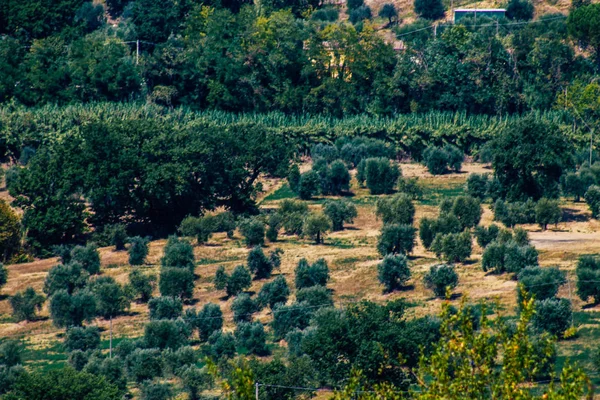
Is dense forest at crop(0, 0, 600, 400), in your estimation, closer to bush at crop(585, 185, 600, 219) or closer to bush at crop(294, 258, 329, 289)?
bush at crop(294, 258, 329, 289)

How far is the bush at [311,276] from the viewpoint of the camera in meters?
77.5

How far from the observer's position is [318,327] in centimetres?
6388

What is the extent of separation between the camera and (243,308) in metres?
72.9

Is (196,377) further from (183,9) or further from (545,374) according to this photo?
(183,9)

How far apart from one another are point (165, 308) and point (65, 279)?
9177 mm

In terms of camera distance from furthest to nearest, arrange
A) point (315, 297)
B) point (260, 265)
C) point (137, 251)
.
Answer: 1. point (137, 251)
2. point (260, 265)
3. point (315, 297)

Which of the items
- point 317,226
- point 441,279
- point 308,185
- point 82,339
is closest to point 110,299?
point 82,339

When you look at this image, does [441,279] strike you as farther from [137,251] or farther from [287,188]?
[287,188]

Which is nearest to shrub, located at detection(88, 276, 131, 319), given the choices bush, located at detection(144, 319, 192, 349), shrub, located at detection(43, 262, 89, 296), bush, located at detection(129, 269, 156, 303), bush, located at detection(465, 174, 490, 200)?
bush, located at detection(129, 269, 156, 303)

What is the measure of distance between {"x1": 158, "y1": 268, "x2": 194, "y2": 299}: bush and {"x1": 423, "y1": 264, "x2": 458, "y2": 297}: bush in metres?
12.9

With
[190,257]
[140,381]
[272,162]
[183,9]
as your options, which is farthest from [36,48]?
[140,381]

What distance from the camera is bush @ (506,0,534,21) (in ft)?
457

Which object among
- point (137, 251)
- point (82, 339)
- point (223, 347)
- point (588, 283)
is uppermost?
point (588, 283)

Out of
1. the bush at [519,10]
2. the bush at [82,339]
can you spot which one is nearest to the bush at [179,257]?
the bush at [82,339]
